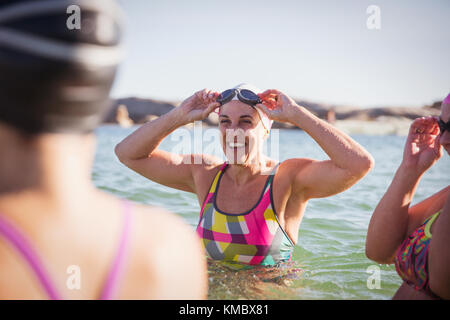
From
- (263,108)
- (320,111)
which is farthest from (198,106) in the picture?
(320,111)

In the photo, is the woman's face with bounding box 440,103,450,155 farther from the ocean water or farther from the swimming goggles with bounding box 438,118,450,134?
the ocean water

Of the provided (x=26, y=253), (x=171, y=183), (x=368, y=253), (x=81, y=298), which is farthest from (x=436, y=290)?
(x=171, y=183)

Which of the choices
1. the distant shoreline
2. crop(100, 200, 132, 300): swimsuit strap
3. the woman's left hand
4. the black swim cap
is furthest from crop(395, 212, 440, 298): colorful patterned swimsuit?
the distant shoreline

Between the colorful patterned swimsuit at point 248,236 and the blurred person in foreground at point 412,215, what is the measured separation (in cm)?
102

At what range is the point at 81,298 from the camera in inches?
41.4

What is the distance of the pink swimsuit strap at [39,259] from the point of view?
938mm

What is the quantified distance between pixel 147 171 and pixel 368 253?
2.42 meters

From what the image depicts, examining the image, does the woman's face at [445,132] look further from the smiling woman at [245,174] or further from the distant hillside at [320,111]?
the distant hillside at [320,111]

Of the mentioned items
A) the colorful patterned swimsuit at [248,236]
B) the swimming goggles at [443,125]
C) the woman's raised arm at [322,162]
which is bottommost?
the colorful patterned swimsuit at [248,236]

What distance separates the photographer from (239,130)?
397cm

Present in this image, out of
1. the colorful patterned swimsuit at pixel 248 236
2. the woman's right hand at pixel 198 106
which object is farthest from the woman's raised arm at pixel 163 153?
the colorful patterned swimsuit at pixel 248 236

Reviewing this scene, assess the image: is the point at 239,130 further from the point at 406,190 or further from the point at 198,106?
the point at 406,190

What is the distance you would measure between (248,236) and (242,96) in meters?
1.42

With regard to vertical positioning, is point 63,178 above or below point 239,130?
above
